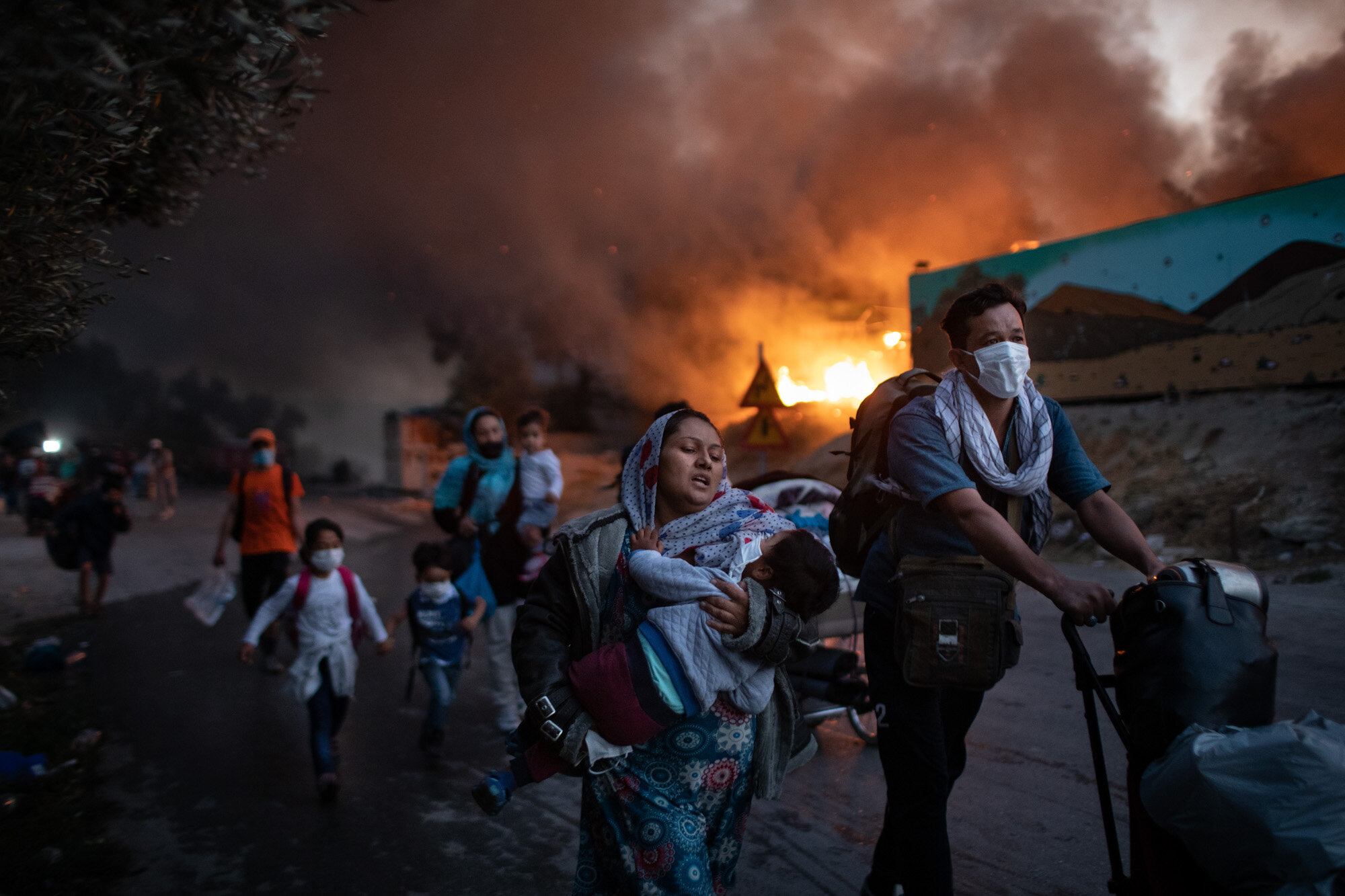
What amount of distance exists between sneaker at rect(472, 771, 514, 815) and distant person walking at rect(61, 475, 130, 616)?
7.91 metres

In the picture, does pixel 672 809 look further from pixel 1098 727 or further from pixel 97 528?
pixel 97 528

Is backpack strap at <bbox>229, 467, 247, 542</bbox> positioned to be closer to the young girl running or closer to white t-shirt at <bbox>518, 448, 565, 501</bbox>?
the young girl running

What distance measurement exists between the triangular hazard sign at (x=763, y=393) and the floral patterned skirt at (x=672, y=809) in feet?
21.1

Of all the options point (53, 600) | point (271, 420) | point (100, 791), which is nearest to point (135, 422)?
point (271, 420)

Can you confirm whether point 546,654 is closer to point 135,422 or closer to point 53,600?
point 53,600

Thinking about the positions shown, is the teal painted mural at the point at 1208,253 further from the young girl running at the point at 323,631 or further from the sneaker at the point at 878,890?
the young girl running at the point at 323,631

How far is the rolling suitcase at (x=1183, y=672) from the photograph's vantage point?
168cm

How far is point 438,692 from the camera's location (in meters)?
4.46

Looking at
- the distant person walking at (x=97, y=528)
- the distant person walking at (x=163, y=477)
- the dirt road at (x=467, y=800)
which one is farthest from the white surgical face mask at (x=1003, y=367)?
the distant person walking at (x=163, y=477)

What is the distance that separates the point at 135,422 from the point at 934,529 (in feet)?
115

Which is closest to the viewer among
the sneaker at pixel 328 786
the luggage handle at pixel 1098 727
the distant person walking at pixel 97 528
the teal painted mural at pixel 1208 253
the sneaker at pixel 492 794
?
the sneaker at pixel 492 794

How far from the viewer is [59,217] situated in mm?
2660

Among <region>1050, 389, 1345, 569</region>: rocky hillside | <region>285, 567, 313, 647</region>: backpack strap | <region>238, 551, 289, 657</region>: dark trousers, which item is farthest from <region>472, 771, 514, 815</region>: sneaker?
<region>1050, 389, 1345, 569</region>: rocky hillside

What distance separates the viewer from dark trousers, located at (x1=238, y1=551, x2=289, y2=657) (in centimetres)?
616
